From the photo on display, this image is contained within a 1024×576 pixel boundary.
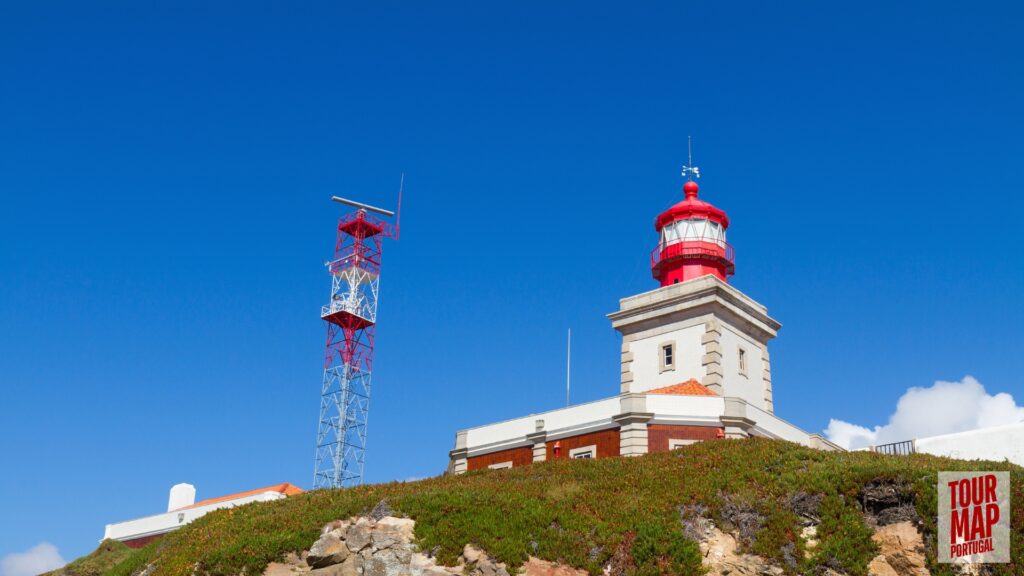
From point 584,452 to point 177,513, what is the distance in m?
23.4

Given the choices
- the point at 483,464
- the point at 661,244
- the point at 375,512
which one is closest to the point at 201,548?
the point at 375,512

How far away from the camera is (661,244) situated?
48.2m

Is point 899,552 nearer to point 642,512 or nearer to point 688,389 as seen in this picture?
point 642,512

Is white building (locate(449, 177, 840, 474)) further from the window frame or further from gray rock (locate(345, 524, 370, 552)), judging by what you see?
gray rock (locate(345, 524, 370, 552))

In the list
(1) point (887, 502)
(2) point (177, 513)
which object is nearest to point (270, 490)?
(2) point (177, 513)

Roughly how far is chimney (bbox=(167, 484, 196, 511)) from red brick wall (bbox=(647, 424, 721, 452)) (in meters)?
29.6

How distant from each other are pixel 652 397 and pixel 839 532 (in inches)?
415

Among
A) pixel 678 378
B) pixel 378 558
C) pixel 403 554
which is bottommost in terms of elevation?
pixel 378 558

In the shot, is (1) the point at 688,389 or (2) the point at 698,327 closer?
(1) the point at 688,389

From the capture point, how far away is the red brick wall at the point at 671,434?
3791 centimetres

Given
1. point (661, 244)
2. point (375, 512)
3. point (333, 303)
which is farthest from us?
point (333, 303)

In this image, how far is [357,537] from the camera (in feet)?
101

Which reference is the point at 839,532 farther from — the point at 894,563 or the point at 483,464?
the point at 483,464

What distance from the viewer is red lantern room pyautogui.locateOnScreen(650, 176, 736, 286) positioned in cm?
4684
